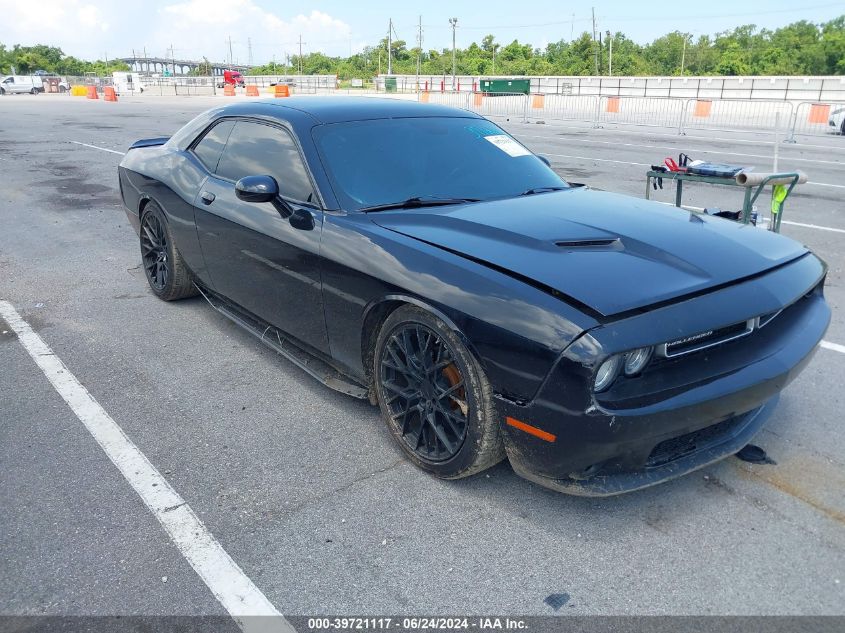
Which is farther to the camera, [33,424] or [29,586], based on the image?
[33,424]

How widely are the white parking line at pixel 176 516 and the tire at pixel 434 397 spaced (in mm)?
927

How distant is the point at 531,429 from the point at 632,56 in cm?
9771

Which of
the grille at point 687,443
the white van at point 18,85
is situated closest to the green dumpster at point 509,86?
the white van at point 18,85

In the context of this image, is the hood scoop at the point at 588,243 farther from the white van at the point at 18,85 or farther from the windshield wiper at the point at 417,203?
the white van at the point at 18,85

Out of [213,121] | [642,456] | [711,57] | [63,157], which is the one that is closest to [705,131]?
[63,157]

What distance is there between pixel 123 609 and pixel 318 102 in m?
2.98

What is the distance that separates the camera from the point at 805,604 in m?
2.29

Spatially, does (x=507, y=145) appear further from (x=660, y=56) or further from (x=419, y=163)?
(x=660, y=56)

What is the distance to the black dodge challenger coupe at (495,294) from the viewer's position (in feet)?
7.97

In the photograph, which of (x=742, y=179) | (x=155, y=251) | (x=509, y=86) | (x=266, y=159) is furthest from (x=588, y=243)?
(x=509, y=86)

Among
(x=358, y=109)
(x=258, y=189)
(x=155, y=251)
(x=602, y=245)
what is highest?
(x=358, y=109)

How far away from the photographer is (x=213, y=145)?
4590 mm

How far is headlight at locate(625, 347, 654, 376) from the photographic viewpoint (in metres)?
2.45

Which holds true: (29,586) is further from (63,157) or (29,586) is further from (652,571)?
(63,157)
